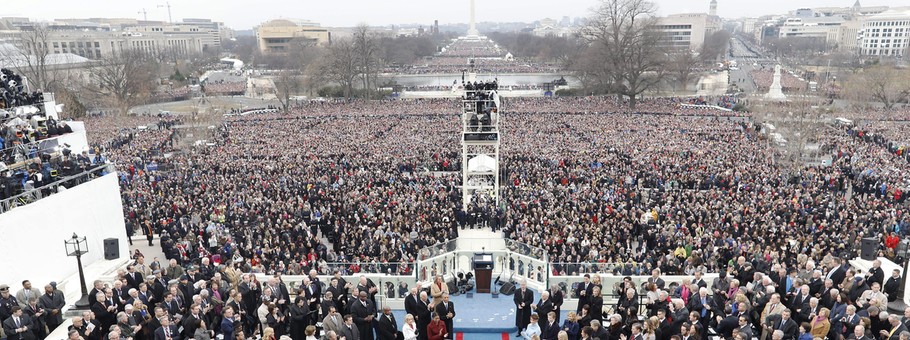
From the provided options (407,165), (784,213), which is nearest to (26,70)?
(407,165)

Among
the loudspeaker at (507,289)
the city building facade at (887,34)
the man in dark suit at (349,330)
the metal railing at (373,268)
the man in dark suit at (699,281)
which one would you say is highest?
the city building facade at (887,34)

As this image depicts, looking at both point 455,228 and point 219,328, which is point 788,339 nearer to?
point 219,328

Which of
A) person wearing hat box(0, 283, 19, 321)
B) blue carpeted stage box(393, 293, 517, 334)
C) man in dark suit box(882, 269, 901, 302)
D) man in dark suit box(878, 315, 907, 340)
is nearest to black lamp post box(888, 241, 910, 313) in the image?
man in dark suit box(882, 269, 901, 302)

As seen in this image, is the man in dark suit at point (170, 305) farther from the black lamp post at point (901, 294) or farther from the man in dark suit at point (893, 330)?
the black lamp post at point (901, 294)

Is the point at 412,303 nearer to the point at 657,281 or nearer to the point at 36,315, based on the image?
the point at 657,281

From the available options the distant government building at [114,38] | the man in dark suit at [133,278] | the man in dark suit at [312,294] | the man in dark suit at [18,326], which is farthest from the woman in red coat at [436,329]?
the distant government building at [114,38]

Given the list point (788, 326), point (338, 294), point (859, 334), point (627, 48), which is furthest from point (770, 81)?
point (338, 294)

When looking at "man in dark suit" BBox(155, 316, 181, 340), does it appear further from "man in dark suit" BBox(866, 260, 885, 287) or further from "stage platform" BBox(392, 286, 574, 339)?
"man in dark suit" BBox(866, 260, 885, 287)
